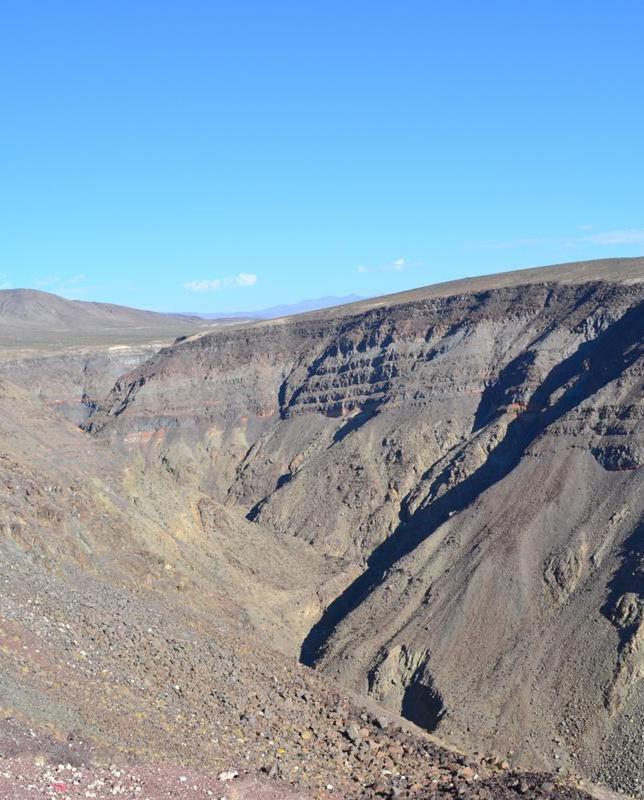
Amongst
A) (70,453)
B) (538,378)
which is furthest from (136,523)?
(538,378)

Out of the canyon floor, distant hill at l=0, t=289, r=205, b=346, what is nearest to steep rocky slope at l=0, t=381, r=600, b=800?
the canyon floor

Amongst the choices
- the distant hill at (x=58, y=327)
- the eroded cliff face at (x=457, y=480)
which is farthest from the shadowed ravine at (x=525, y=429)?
the distant hill at (x=58, y=327)

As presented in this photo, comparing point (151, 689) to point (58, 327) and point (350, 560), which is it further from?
point (58, 327)

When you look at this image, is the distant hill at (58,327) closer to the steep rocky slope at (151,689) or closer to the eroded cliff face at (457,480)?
the eroded cliff face at (457,480)

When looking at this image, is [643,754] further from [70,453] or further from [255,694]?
[70,453]

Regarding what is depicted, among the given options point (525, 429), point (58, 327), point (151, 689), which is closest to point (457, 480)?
point (525, 429)

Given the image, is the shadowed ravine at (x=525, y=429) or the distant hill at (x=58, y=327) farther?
the distant hill at (x=58, y=327)
